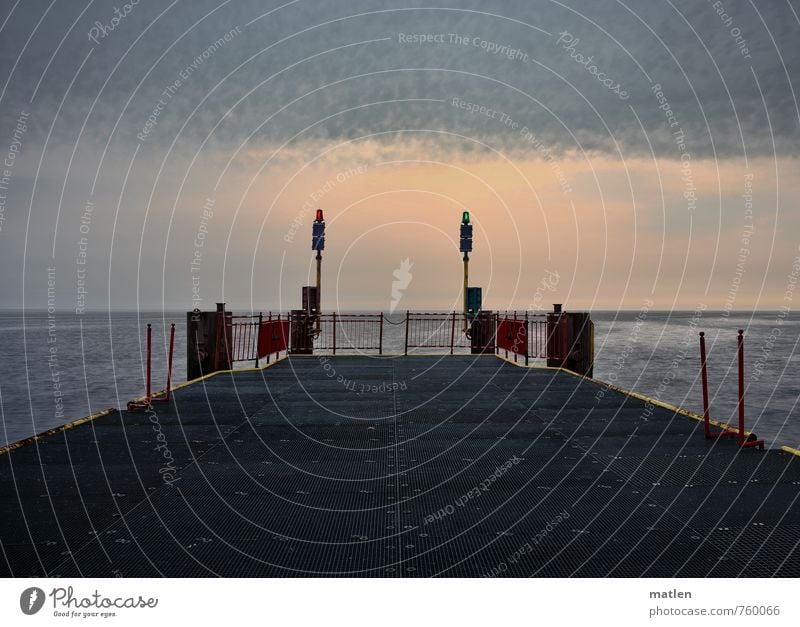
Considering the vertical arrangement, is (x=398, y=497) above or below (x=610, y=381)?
above

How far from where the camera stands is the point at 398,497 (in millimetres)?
5949

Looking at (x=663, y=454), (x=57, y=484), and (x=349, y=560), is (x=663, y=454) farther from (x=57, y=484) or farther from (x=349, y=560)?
(x=57, y=484)

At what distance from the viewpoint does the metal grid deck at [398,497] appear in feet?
14.7

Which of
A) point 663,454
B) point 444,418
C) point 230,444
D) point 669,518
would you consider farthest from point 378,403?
point 669,518

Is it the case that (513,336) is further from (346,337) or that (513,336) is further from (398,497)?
(346,337)

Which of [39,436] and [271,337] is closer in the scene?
[39,436]

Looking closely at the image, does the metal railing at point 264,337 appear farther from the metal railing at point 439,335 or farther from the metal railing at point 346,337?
the metal railing at point 439,335

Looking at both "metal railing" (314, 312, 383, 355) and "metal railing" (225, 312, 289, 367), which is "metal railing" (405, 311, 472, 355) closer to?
"metal railing" (314, 312, 383, 355)

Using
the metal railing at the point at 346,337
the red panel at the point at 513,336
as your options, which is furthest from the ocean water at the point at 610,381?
the red panel at the point at 513,336

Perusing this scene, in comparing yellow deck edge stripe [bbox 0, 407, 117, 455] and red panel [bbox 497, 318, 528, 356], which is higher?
red panel [bbox 497, 318, 528, 356]

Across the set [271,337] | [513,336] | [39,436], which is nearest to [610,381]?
[513,336]

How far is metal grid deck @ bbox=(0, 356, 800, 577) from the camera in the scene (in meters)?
4.48

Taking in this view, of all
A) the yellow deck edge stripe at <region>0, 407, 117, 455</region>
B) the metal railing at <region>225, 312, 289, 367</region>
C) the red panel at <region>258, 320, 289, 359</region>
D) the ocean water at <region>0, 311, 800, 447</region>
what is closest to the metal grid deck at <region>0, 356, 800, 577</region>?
the yellow deck edge stripe at <region>0, 407, 117, 455</region>

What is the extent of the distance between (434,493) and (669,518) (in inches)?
80.9
